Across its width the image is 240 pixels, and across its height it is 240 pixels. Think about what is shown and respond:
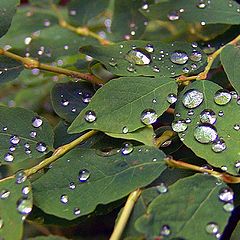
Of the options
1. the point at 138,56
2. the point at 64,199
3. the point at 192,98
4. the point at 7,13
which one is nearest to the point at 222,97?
the point at 192,98

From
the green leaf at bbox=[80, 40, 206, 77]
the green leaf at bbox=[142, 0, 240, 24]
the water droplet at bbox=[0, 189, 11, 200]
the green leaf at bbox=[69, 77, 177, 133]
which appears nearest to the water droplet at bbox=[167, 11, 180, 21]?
the green leaf at bbox=[142, 0, 240, 24]

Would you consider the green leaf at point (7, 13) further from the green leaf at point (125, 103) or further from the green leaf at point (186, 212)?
the green leaf at point (186, 212)

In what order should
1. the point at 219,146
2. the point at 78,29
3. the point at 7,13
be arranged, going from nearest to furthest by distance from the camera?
the point at 219,146 → the point at 7,13 → the point at 78,29

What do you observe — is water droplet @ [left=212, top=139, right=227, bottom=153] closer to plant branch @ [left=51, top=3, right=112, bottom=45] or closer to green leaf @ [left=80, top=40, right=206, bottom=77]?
green leaf @ [left=80, top=40, right=206, bottom=77]

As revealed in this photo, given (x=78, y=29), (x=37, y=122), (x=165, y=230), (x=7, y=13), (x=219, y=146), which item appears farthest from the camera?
(x=78, y=29)

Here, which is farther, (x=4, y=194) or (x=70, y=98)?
(x=70, y=98)

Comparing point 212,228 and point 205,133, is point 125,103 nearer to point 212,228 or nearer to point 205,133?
point 205,133
